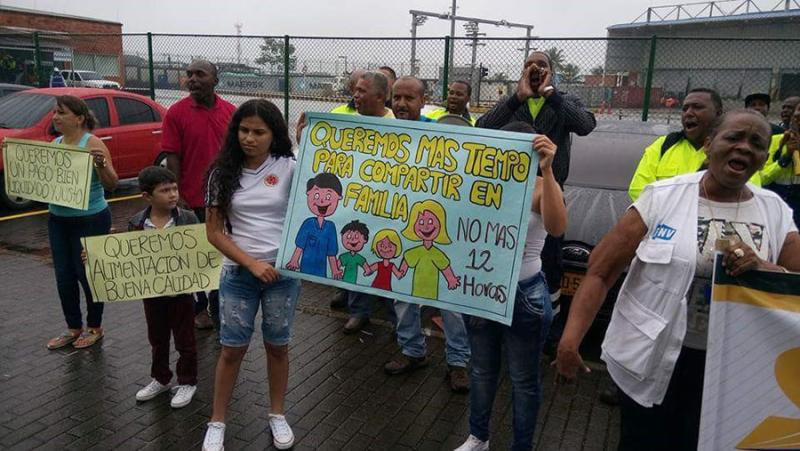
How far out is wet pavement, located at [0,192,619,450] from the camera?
3387 millimetres

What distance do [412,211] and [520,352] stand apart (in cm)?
86

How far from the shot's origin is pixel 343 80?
10.7 metres

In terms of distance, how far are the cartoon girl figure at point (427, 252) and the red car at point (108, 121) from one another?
751 centimetres

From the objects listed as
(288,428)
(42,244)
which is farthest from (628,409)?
(42,244)

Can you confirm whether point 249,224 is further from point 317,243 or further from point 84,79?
point 84,79

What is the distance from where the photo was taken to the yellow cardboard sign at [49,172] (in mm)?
4102

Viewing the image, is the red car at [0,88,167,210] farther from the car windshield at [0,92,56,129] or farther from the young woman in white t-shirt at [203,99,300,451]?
the young woman in white t-shirt at [203,99,300,451]

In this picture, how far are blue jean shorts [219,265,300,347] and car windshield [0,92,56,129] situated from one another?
745 centimetres

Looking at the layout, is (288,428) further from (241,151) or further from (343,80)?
(343,80)

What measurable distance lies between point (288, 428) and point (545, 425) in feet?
5.03

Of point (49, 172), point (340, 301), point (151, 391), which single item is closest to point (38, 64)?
point (49, 172)

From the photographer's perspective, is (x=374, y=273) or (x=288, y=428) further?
(x=288, y=428)

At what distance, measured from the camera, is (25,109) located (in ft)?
29.7

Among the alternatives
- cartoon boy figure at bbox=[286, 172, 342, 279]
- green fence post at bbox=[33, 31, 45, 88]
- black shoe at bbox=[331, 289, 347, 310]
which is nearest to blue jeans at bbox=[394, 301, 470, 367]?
cartoon boy figure at bbox=[286, 172, 342, 279]
